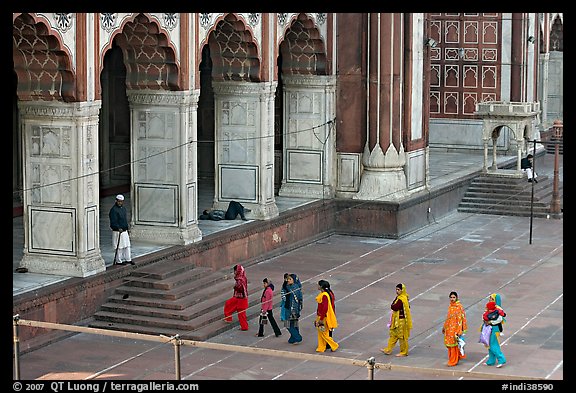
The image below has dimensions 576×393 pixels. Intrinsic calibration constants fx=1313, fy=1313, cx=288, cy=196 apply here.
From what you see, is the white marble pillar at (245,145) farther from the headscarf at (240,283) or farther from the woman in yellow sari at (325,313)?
the woman in yellow sari at (325,313)

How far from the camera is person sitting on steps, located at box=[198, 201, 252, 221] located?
24.5 meters

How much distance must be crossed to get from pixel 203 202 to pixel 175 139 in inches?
186

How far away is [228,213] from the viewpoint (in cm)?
2452

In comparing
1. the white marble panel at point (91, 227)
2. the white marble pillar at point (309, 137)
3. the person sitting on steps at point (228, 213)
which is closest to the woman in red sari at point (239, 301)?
the white marble panel at point (91, 227)

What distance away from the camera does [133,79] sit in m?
22.0

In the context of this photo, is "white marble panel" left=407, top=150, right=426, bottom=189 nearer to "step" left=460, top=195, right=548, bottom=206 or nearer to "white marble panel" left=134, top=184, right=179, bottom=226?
"step" left=460, top=195, right=548, bottom=206

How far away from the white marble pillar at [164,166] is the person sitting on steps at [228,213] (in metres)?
2.04

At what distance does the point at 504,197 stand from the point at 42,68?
14.4 m

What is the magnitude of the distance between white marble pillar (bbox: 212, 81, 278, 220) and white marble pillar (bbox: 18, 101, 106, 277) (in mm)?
5575

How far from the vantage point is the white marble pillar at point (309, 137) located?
27.2m
